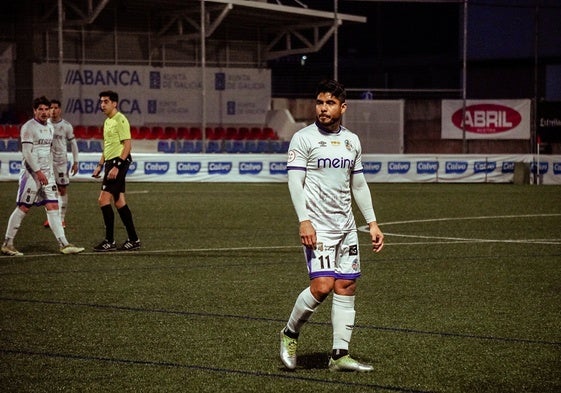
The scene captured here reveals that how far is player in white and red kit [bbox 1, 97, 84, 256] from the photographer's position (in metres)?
13.6

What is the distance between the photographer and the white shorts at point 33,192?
44.8 ft

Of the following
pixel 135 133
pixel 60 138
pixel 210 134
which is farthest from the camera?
pixel 210 134

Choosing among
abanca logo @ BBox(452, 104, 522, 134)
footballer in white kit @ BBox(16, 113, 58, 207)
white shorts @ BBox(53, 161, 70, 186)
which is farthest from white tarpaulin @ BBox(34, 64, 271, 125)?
footballer in white kit @ BBox(16, 113, 58, 207)

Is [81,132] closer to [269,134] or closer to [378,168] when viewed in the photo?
[269,134]

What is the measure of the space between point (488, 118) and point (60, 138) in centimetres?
2124

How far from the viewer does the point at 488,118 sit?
35.7m

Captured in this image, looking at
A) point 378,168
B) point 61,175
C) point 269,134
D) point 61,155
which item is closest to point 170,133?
point 269,134

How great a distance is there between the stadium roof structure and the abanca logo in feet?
18.5

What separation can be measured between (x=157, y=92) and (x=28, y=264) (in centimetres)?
2668

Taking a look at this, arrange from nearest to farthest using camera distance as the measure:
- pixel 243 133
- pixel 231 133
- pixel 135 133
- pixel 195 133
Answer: pixel 135 133 → pixel 195 133 → pixel 231 133 → pixel 243 133

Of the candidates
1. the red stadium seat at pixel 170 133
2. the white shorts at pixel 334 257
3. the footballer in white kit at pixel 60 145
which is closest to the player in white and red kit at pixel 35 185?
the footballer in white kit at pixel 60 145

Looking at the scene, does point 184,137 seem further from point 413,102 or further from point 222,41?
point 413,102

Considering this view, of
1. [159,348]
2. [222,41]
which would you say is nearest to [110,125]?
[159,348]

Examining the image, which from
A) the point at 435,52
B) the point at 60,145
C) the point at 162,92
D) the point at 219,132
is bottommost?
the point at 60,145
